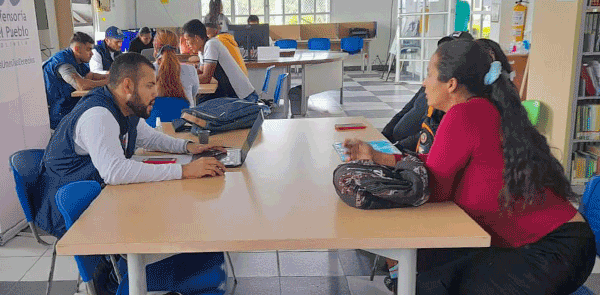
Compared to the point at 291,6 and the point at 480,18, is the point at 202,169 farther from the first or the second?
the point at 291,6

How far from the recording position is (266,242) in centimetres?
140

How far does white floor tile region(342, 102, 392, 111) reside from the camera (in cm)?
752

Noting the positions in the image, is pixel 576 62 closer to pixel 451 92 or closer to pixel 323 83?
pixel 451 92

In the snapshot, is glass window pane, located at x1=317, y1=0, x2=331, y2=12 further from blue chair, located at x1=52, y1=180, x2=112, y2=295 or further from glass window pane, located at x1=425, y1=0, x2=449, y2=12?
blue chair, located at x1=52, y1=180, x2=112, y2=295

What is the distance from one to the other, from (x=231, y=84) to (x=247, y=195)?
2947mm

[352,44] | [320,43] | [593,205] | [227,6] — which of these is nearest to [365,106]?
[352,44]

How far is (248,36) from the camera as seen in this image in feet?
22.7

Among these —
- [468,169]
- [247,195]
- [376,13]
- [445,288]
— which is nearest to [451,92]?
[468,169]

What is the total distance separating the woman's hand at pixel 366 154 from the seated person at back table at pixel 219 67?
255 centimetres

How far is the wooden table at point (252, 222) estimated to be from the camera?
1.40 metres

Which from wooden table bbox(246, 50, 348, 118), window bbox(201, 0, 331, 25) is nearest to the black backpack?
wooden table bbox(246, 50, 348, 118)

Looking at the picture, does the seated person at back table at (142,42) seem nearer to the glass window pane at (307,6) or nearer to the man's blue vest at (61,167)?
the man's blue vest at (61,167)

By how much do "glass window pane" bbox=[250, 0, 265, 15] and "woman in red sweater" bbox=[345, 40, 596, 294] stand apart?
39.2ft

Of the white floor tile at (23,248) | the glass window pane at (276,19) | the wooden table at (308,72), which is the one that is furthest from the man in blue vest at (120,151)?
the glass window pane at (276,19)
